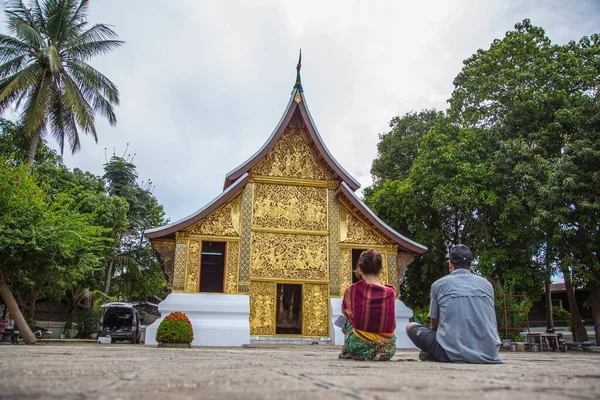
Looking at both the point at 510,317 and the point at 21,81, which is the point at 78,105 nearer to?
the point at 21,81

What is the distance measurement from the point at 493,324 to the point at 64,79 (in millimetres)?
19254

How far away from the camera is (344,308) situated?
16.6 feet

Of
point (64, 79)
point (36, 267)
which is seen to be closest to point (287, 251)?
point (36, 267)

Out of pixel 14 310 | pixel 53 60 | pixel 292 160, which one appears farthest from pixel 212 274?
pixel 53 60

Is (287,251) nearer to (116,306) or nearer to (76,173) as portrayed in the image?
(116,306)

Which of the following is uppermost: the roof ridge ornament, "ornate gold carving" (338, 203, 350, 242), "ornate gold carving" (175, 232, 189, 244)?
the roof ridge ornament

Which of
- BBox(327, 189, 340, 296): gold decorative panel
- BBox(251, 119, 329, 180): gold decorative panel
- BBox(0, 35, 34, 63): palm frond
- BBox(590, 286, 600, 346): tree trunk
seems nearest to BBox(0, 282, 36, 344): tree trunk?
BBox(251, 119, 329, 180): gold decorative panel

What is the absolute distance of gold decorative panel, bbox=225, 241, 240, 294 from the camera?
1264cm

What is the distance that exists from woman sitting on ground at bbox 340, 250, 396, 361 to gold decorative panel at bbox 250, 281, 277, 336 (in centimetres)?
796

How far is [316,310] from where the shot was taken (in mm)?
13023

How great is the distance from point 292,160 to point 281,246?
8.79 ft

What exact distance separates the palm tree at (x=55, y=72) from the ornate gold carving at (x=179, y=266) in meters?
8.30

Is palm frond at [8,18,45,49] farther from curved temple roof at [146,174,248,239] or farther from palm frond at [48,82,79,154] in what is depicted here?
curved temple roof at [146,174,248,239]

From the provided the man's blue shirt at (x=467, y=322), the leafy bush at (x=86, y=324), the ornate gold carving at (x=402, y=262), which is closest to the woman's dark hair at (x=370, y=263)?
the man's blue shirt at (x=467, y=322)
